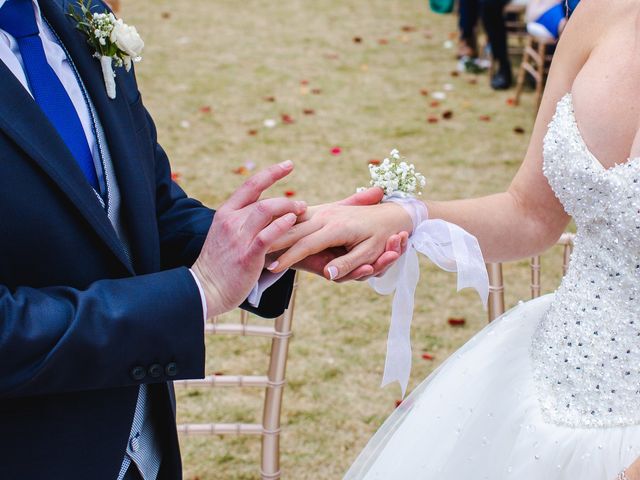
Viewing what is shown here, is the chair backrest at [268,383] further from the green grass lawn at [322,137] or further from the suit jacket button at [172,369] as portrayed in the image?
the suit jacket button at [172,369]

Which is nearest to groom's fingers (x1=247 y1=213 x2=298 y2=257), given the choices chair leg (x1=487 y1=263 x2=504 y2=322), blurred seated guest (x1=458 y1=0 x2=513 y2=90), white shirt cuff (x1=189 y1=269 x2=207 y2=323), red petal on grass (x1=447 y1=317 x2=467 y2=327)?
white shirt cuff (x1=189 y1=269 x2=207 y2=323)

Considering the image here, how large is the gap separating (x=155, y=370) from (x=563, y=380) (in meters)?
1.03

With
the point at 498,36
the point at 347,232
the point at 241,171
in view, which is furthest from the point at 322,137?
the point at 347,232

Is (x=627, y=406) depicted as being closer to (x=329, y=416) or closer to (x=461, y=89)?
(x=329, y=416)

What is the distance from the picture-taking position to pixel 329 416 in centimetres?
424

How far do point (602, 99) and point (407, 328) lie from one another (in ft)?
2.46

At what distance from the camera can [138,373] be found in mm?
1653

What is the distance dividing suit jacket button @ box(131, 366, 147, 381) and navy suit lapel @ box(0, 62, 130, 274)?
289 millimetres

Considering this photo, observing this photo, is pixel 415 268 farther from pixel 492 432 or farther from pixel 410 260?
pixel 492 432

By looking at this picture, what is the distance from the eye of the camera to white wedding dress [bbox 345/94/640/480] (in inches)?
80.2

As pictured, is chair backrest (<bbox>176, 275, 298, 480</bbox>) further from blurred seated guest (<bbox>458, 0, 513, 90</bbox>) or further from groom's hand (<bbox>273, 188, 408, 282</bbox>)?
blurred seated guest (<bbox>458, 0, 513, 90</bbox>)

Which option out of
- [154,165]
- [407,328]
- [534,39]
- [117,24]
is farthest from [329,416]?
[534,39]

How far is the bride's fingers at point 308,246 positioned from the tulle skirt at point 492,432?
51 cm

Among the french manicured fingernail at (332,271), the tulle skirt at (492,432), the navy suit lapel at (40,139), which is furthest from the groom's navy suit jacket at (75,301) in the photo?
the tulle skirt at (492,432)
